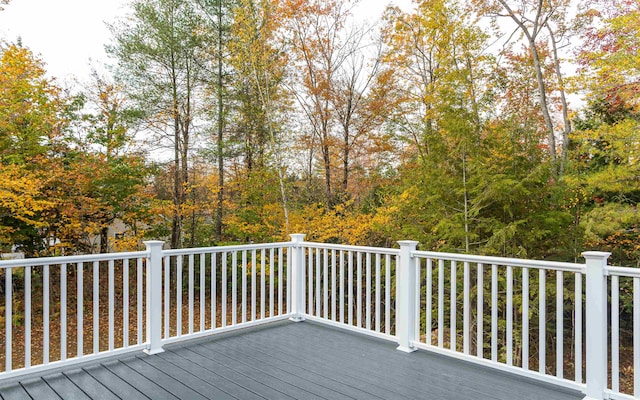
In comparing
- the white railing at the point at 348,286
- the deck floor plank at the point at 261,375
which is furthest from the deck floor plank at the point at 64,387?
the white railing at the point at 348,286

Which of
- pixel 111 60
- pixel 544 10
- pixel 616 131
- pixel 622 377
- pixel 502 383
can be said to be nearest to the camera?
pixel 502 383

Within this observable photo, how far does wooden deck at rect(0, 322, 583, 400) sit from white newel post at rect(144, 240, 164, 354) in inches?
4.7

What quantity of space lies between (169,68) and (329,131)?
4.61m

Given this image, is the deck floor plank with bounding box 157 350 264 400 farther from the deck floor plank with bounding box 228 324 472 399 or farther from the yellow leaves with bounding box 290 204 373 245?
the yellow leaves with bounding box 290 204 373 245

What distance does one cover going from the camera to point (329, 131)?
369 inches

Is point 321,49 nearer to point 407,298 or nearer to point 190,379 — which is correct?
point 407,298

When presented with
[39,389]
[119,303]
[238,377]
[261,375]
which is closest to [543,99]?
[261,375]

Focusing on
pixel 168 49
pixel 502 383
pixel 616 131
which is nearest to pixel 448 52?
pixel 616 131

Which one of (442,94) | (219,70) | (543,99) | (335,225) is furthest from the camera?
(219,70)

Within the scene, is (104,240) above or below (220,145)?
below

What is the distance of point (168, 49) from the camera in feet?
32.6

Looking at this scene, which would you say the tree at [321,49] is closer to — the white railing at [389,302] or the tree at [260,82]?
the tree at [260,82]

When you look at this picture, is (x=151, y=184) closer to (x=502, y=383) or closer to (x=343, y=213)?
(x=343, y=213)

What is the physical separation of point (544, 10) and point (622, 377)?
8.17m
